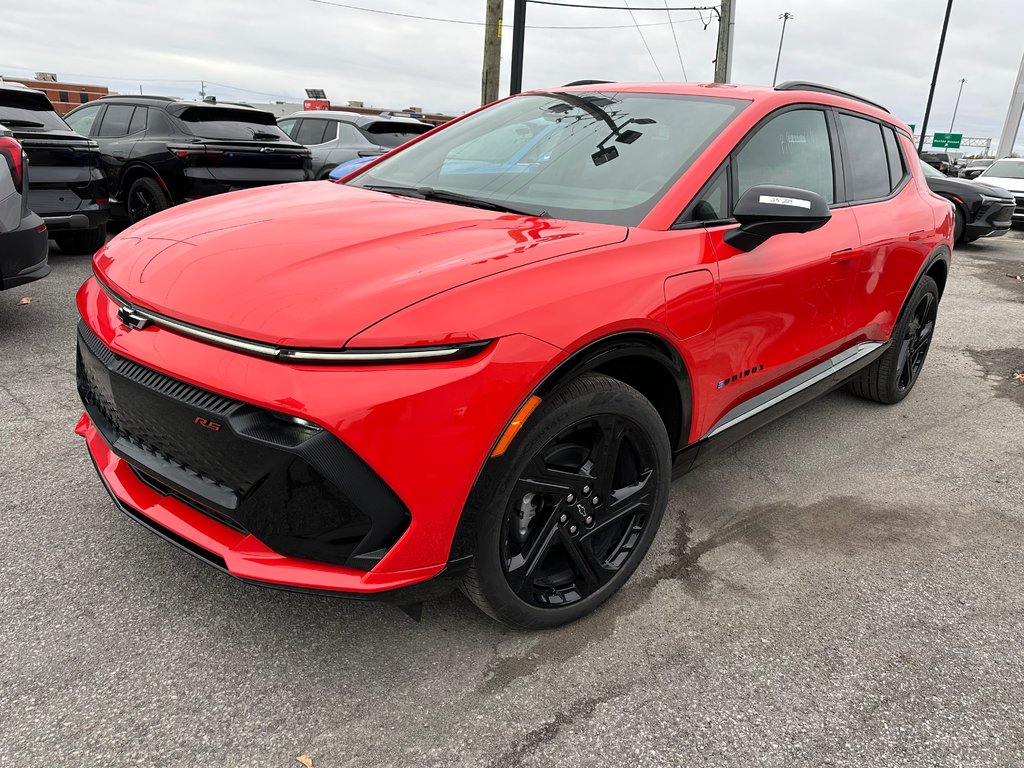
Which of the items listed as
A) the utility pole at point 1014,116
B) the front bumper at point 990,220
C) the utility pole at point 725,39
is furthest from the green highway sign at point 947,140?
the front bumper at point 990,220

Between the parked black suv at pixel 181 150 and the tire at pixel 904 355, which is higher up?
the parked black suv at pixel 181 150

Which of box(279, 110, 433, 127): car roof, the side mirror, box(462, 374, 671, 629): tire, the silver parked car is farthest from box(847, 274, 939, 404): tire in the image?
box(279, 110, 433, 127): car roof

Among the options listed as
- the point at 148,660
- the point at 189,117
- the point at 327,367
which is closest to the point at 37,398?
the point at 148,660

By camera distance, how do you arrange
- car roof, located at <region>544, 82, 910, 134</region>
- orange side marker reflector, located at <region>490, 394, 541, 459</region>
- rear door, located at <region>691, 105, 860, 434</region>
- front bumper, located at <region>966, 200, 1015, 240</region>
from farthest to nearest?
1. front bumper, located at <region>966, 200, 1015, 240</region>
2. car roof, located at <region>544, 82, 910, 134</region>
3. rear door, located at <region>691, 105, 860, 434</region>
4. orange side marker reflector, located at <region>490, 394, 541, 459</region>

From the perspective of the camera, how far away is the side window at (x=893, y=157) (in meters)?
3.83

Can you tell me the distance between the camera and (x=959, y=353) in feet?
18.8

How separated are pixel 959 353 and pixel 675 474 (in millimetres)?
4368

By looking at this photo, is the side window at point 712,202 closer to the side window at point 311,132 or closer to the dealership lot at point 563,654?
the dealership lot at point 563,654

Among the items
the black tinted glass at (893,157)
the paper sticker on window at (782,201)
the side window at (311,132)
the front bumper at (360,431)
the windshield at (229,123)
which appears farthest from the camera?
the side window at (311,132)

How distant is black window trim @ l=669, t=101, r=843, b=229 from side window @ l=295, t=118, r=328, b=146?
862cm

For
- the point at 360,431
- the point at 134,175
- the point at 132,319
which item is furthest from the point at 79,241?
the point at 360,431

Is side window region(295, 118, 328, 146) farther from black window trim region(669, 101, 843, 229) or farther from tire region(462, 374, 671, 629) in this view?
tire region(462, 374, 671, 629)

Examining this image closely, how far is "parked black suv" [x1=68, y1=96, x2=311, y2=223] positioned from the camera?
7.65 m

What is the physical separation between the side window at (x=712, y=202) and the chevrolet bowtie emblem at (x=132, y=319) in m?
1.60
